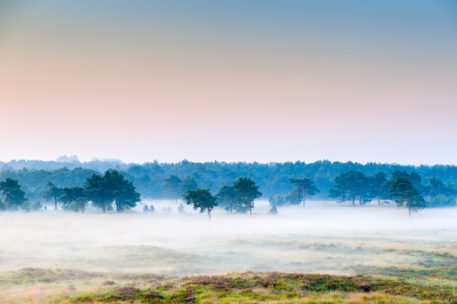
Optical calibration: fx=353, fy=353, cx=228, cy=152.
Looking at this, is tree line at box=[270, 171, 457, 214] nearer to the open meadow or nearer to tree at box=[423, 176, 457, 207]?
tree at box=[423, 176, 457, 207]

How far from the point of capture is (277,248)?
177 ft

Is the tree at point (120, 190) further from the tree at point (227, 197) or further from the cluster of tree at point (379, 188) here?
the cluster of tree at point (379, 188)

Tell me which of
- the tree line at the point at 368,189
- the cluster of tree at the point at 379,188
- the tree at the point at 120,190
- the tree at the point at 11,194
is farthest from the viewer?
the cluster of tree at the point at 379,188

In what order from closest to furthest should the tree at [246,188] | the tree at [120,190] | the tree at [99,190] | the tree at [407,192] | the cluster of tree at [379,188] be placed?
the tree at [407,192], the tree at [246,188], the tree at [99,190], the tree at [120,190], the cluster of tree at [379,188]

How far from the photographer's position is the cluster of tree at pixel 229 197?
88562mm

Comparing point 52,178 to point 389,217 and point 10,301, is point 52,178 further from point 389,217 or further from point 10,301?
point 10,301

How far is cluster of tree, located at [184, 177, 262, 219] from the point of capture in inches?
3487

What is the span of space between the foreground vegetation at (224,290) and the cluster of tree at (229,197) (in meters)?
56.1

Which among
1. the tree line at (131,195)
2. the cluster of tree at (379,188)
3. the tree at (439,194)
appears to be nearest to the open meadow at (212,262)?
the tree line at (131,195)

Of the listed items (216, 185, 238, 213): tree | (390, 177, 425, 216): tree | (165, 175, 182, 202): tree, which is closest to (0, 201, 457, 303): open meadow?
(390, 177, 425, 216): tree

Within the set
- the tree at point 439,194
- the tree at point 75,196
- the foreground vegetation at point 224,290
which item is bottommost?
the tree at point 439,194

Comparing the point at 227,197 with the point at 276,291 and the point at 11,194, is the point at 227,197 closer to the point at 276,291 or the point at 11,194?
the point at 11,194

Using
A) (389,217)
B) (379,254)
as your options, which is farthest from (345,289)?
(389,217)

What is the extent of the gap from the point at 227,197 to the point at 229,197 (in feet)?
6.92
